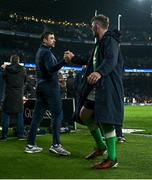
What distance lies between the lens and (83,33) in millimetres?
61469

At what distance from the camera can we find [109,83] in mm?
6777

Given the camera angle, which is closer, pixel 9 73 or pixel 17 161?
pixel 17 161

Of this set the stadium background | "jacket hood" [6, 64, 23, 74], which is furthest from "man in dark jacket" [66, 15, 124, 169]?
the stadium background

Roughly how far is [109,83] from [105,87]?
0.08m

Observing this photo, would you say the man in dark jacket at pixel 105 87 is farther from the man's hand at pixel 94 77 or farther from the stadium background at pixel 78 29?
the stadium background at pixel 78 29

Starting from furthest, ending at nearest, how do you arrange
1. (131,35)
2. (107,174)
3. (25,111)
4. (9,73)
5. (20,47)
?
(131,35)
(20,47)
(25,111)
(9,73)
(107,174)

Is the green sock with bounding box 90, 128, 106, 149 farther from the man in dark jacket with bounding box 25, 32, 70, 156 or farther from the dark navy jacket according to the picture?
the dark navy jacket

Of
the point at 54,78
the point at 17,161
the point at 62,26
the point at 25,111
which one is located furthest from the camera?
the point at 62,26

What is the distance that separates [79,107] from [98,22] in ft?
4.22

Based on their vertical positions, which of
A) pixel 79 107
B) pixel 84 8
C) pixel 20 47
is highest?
pixel 84 8

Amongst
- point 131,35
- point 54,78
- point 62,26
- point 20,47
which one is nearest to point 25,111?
point 54,78

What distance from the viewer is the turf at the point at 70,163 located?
630cm

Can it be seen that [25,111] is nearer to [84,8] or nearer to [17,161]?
[17,161]

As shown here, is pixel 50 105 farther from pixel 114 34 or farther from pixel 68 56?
pixel 114 34
